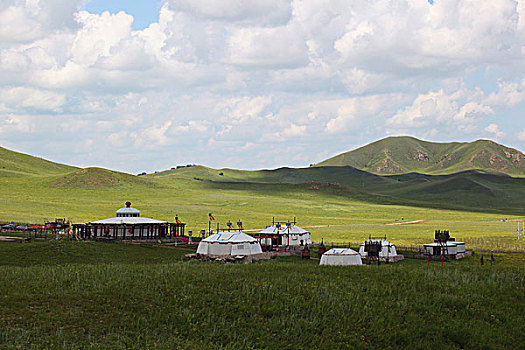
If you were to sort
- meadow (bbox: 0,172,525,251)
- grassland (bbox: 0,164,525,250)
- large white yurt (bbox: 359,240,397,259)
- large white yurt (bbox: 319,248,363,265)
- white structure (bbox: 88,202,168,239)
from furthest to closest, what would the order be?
1. grassland (bbox: 0,164,525,250)
2. meadow (bbox: 0,172,525,251)
3. white structure (bbox: 88,202,168,239)
4. large white yurt (bbox: 359,240,397,259)
5. large white yurt (bbox: 319,248,363,265)

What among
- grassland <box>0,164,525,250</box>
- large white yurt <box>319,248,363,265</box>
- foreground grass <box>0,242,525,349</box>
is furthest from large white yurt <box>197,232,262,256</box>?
grassland <box>0,164,525,250</box>

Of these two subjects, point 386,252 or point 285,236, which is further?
point 285,236

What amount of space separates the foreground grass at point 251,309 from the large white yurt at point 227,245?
18.7m

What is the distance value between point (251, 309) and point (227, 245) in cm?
3011

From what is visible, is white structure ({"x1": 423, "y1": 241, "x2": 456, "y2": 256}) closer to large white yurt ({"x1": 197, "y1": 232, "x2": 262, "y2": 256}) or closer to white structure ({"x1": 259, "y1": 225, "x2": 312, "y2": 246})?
white structure ({"x1": 259, "y1": 225, "x2": 312, "y2": 246})

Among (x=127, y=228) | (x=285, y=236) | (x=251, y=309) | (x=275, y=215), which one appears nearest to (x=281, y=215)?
(x=275, y=215)

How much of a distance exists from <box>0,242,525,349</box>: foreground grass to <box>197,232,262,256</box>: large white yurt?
1871 cm

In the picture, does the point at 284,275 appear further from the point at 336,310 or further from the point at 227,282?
the point at 336,310

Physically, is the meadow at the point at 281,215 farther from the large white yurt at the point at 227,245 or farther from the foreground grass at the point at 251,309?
the foreground grass at the point at 251,309

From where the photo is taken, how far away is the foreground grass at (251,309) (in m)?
24.5

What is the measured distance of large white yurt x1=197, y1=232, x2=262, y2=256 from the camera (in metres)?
58.7

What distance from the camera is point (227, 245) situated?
5881 cm

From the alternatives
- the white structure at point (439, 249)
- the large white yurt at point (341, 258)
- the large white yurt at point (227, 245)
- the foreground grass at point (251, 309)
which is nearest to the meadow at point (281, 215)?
the white structure at point (439, 249)

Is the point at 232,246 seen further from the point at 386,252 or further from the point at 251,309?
the point at 251,309
